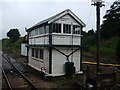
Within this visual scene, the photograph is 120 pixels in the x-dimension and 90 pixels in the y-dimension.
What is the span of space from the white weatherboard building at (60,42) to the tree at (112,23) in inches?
1031

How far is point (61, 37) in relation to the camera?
18.0 metres

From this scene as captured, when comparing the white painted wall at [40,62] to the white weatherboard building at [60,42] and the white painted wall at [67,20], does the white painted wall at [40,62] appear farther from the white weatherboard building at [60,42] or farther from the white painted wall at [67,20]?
the white painted wall at [67,20]

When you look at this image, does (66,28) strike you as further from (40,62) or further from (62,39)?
(40,62)

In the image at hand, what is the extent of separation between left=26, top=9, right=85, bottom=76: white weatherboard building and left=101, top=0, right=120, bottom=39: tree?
26.2 metres

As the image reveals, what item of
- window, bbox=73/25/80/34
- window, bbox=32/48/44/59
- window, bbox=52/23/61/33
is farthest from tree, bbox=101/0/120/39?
window, bbox=52/23/61/33

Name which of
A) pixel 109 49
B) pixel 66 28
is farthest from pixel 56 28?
pixel 109 49

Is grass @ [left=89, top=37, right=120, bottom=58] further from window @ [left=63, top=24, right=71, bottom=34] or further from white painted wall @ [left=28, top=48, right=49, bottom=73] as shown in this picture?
window @ [left=63, top=24, right=71, bottom=34]

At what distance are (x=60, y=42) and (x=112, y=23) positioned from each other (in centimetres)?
2993

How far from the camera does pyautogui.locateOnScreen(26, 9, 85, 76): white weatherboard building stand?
57.6 feet

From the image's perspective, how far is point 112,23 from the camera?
45688mm

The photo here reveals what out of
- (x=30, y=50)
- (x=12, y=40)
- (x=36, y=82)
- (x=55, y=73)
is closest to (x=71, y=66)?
(x=55, y=73)

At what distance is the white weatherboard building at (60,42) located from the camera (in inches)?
691

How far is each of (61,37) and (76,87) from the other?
5.05 metres

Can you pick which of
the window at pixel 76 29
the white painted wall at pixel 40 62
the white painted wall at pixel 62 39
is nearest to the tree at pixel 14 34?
the white painted wall at pixel 40 62
